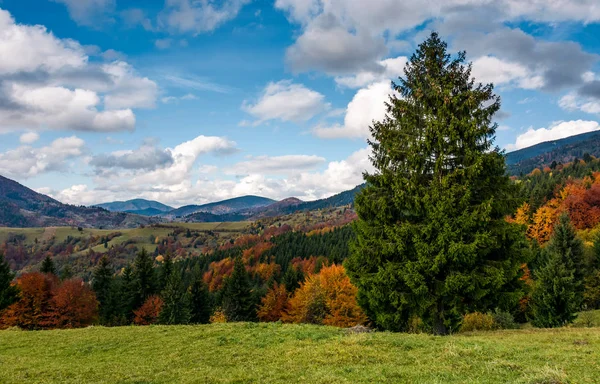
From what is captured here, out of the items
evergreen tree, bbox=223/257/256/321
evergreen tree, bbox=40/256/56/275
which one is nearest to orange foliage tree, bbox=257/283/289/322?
evergreen tree, bbox=223/257/256/321

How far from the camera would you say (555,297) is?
43.6 m

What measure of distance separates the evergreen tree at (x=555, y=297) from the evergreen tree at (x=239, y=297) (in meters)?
45.8

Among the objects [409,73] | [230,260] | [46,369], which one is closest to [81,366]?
[46,369]

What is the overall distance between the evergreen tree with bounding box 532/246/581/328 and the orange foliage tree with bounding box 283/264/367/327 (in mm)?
28220

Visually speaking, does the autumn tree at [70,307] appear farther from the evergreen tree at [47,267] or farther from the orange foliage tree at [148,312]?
the orange foliage tree at [148,312]

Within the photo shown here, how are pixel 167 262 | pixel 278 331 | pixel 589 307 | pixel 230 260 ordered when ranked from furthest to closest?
pixel 230 260 → pixel 167 262 → pixel 589 307 → pixel 278 331

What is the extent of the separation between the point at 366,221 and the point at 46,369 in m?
18.2

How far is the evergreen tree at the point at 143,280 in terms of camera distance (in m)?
67.2

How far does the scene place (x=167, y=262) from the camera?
73125 millimetres

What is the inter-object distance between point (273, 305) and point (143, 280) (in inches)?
1102

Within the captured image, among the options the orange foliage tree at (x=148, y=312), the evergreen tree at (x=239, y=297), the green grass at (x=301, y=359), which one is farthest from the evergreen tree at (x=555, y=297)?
the orange foliage tree at (x=148, y=312)

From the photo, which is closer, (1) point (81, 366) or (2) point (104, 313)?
(1) point (81, 366)

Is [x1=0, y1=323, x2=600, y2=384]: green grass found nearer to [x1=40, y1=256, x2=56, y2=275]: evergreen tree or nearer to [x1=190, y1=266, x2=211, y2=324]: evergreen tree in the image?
[x1=190, y1=266, x2=211, y2=324]: evergreen tree

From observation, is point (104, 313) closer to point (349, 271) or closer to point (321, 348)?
point (349, 271)
